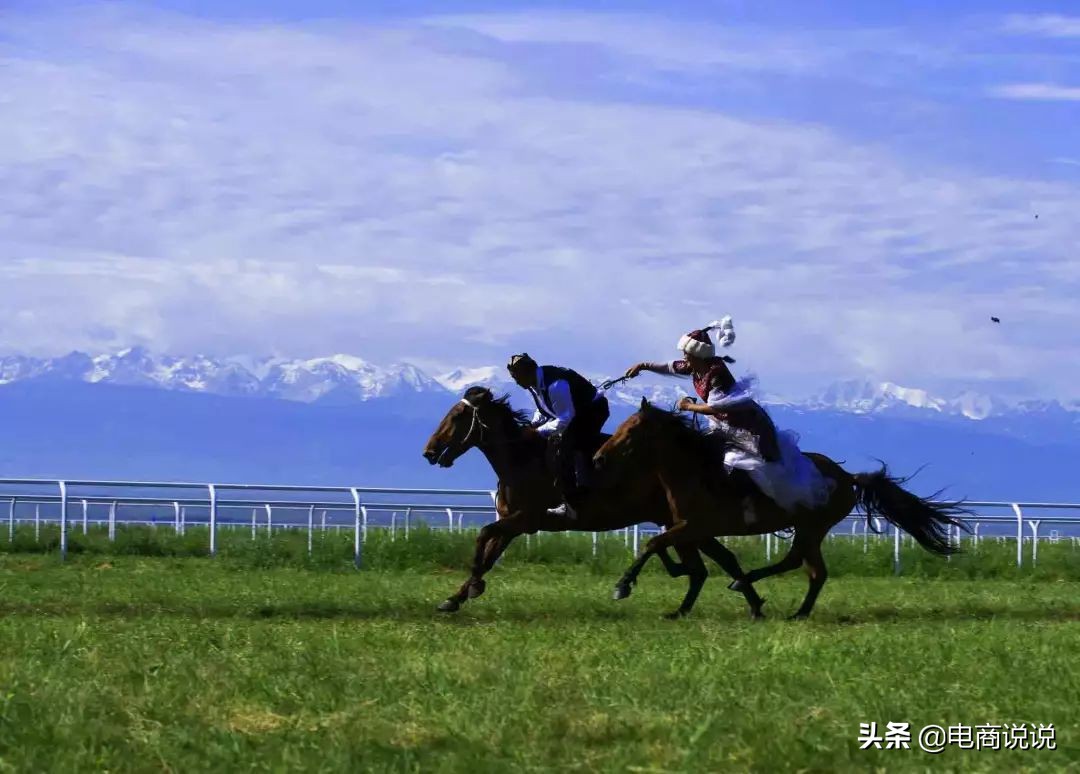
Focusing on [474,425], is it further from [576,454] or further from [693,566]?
[693,566]

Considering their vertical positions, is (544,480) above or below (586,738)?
above

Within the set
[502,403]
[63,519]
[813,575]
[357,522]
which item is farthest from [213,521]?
[813,575]

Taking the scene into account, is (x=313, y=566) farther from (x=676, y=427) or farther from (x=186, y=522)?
(x=676, y=427)

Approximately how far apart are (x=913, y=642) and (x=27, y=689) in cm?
498

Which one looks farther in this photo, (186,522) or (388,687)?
(186,522)

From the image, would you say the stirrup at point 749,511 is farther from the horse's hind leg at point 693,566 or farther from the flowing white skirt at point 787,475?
the horse's hind leg at point 693,566

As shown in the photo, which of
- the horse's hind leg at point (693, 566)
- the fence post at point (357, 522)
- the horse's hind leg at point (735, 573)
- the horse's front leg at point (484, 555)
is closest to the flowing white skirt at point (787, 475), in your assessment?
the horse's hind leg at point (735, 573)

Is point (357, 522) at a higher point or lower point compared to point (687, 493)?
lower

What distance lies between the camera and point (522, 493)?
13.6m

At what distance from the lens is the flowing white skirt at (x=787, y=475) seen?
525 inches

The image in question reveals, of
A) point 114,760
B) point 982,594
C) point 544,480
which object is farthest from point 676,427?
point 114,760

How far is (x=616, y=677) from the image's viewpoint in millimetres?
8102

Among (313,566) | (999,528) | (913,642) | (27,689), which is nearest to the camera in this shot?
(27,689)

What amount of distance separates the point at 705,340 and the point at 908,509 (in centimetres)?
261
